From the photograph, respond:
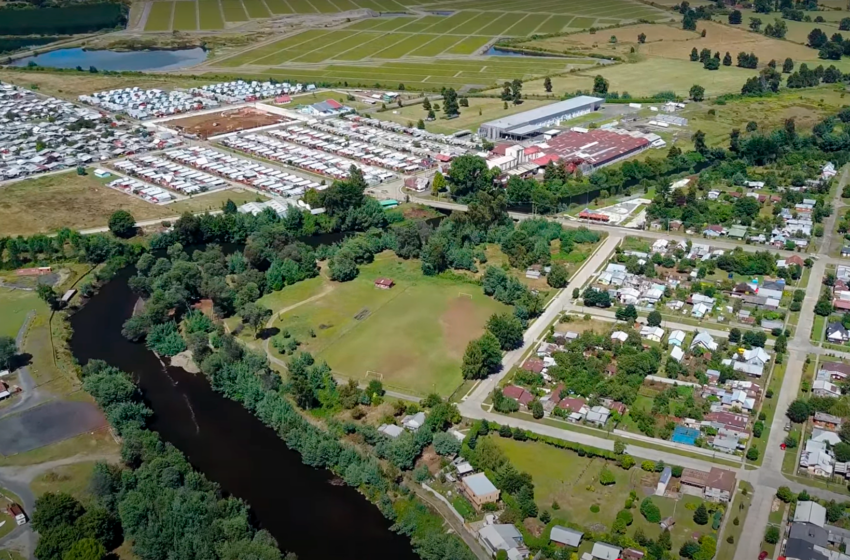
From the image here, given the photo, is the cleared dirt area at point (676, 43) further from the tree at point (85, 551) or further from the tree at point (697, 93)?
the tree at point (85, 551)

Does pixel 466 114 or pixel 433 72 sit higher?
pixel 433 72

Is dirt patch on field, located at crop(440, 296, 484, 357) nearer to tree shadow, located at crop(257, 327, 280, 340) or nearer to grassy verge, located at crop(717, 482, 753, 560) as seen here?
tree shadow, located at crop(257, 327, 280, 340)

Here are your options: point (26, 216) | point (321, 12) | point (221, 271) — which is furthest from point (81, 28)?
point (221, 271)

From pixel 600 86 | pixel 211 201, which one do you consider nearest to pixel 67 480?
pixel 211 201

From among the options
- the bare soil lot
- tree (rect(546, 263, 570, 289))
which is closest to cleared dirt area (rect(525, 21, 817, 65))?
tree (rect(546, 263, 570, 289))

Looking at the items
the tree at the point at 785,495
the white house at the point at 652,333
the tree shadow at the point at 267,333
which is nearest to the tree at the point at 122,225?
the tree shadow at the point at 267,333

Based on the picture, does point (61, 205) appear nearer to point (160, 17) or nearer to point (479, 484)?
point (479, 484)

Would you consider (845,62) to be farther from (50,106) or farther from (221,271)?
(50,106)
